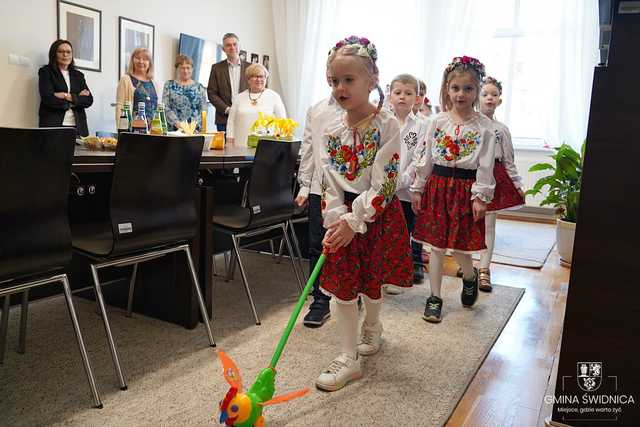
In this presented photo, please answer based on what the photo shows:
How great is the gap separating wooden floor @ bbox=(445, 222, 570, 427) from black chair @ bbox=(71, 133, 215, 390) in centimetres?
99

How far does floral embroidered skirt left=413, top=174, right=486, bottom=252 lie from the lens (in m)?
2.40

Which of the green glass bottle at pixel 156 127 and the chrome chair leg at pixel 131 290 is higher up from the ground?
the green glass bottle at pixel 156 127

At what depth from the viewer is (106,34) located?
4.79m

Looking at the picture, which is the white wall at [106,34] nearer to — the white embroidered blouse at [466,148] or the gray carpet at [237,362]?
the gray carpet at [237,362]

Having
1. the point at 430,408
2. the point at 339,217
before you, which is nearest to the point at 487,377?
the point at 430,408

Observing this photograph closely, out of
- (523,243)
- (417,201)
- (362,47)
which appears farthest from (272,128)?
(523,243)

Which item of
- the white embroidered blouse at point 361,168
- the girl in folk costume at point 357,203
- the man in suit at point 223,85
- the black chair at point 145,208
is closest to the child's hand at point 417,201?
the girl in folk costume at point 357,203

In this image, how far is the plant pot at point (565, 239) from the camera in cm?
359

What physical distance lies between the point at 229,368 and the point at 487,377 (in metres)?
0.99

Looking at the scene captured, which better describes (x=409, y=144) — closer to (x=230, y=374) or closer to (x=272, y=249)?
(x=272, y=249)

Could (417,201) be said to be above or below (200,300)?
above

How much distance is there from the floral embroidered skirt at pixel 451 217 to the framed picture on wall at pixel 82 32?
11.6 ft

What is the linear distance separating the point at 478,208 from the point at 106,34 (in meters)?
3.92

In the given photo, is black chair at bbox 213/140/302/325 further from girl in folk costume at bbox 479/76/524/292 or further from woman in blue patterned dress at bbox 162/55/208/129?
woman in blue patterned dress at bbox 162/55/208/129
